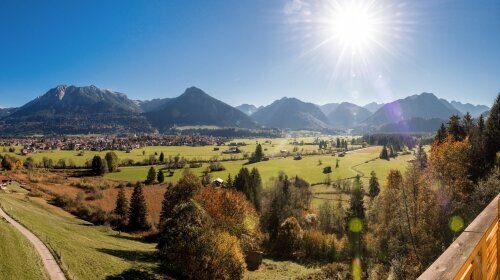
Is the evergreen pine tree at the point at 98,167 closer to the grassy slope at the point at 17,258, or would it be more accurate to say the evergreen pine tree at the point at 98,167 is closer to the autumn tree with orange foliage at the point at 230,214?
the autumn tree with orange foliage at the point at 230,214

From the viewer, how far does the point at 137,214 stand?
80562 millimetres

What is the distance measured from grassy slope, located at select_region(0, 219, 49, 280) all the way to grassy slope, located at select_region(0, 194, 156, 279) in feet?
9.69

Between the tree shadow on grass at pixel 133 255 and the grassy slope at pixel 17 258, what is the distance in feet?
38.8

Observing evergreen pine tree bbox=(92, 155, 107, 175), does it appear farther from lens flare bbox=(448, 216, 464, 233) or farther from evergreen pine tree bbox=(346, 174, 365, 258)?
lens flare bbox=(448, 216, 464, 233)

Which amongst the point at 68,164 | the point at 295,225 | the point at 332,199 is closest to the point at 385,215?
the point at 295,225

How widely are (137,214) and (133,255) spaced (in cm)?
2621

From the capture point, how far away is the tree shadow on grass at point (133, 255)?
52.2 m

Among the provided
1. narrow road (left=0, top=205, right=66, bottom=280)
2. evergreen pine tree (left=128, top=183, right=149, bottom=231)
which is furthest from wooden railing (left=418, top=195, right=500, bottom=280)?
evergreen pine tree (left=128, top=183, right=149, bottom=231)

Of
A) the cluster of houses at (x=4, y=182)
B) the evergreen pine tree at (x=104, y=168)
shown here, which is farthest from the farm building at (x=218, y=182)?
the cluster of houses at (x=4, y=182)

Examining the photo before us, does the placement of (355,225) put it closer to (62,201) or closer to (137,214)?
(137,214)

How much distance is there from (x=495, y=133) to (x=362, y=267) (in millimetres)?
29137

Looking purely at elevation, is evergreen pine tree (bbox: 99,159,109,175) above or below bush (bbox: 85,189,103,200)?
above

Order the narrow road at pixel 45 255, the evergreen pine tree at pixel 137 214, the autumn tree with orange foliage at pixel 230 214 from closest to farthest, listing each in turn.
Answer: the narrow road at pixel 45 255
the autumn tree with orange foliage at pixel 230 214
the evergreen pine tree at pixel 137 214

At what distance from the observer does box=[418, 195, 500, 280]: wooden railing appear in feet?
11.6
